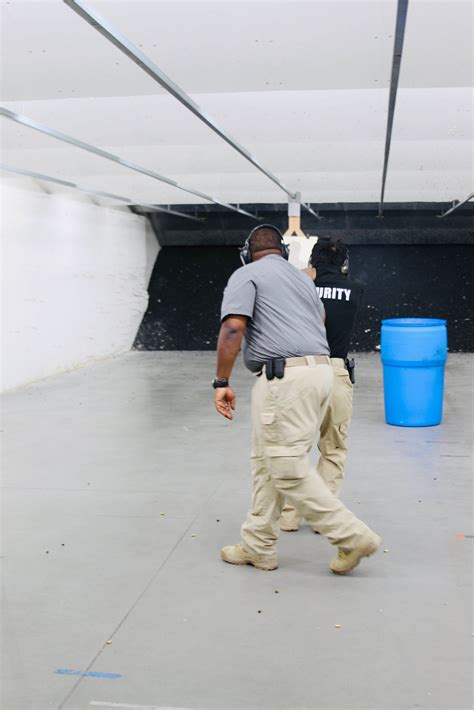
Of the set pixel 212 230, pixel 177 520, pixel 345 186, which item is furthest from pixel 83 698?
pixel 212 230

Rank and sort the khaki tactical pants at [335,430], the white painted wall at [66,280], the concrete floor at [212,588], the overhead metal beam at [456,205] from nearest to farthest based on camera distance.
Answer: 1. the concrete floor at [212,588]
2. the khaki tactical pants at [335,430]
3. the white painted wall at [66,280]
4. the overhead metal beam at [456,205]

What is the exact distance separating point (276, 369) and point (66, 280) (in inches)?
285

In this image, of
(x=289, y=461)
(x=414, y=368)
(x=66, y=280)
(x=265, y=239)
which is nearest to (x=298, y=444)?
(x=289, y=461)

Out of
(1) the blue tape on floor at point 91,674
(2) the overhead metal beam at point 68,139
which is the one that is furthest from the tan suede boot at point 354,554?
(2) the overhead metal beam at point 68,139

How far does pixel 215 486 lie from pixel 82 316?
20.7ft

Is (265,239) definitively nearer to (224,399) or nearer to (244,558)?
(224,399)

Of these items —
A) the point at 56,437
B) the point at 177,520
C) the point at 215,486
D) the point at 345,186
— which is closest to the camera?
the point at 177,520

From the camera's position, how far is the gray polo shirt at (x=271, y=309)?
3.04m

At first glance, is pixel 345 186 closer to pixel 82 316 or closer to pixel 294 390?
pixel 82 316

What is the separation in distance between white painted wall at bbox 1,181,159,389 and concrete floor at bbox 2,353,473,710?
3079 mm

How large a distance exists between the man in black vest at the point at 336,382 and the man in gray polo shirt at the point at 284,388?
0.50m

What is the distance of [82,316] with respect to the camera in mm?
10367

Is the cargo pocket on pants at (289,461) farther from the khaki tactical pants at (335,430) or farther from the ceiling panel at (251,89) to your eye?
the ceiling panel at (251,89)

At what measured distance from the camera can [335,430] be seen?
12.0 feet
